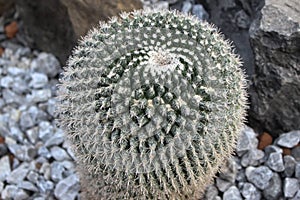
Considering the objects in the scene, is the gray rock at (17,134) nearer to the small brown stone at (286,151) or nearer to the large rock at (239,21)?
the large rock at (239,21)

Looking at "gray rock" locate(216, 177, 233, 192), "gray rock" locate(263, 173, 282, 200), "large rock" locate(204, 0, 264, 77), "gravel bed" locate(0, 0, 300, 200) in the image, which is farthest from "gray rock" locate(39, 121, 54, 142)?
"gray rock" locate(263, 173, 282, 200)

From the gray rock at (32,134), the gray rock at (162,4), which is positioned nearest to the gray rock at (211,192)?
the gray rock at (32,134)

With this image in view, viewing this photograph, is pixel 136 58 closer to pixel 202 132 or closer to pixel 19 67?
pixel 202 132

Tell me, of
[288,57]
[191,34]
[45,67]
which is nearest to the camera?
[191,34]

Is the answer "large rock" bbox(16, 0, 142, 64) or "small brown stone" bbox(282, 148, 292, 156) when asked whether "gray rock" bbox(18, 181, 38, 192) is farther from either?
"small brown stone" bbox(282, 148, 292, 156)

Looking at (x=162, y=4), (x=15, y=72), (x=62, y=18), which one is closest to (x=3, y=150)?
(x=15, y=72)

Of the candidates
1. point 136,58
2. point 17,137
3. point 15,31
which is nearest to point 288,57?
point 136,58

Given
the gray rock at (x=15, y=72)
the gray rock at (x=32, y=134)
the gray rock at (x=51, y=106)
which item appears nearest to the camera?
the gray rock at (x=32, y=134)
